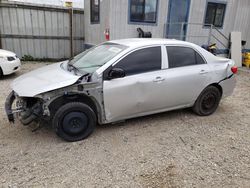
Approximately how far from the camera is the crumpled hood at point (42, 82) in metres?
2.83

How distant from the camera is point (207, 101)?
414 centimetres

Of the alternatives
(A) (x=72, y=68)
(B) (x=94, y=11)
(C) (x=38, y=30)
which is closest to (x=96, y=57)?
(A) (x=72, y=68)

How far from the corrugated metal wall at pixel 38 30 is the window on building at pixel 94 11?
4.73 ft

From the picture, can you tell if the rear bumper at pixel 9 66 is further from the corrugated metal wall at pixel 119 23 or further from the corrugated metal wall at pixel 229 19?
the corrugated metal wall at pixel 229 19

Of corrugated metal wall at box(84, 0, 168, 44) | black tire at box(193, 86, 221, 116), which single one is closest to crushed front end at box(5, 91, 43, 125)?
black tire at box(193, 86, 221, 116)

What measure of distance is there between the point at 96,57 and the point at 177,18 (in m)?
6.35

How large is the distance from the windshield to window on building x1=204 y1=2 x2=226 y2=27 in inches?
274

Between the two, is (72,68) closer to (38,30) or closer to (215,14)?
(38,30)

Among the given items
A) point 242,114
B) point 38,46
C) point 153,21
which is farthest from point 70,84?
point 38,46

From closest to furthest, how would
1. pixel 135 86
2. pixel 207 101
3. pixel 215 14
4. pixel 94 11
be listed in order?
pixel 135 86 < pixel 207 101 < pixel 94 11 < pixel 215 14

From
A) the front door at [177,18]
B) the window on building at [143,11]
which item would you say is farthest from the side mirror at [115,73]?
the front door at [177,18]

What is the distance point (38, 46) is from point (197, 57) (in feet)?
26.1

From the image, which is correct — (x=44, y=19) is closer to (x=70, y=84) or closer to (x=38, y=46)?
(x=38, y=46)

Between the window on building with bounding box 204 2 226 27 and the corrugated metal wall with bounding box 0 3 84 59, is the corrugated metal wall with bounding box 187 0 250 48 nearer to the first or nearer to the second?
the window on building with bounding box 204 2 226 27
